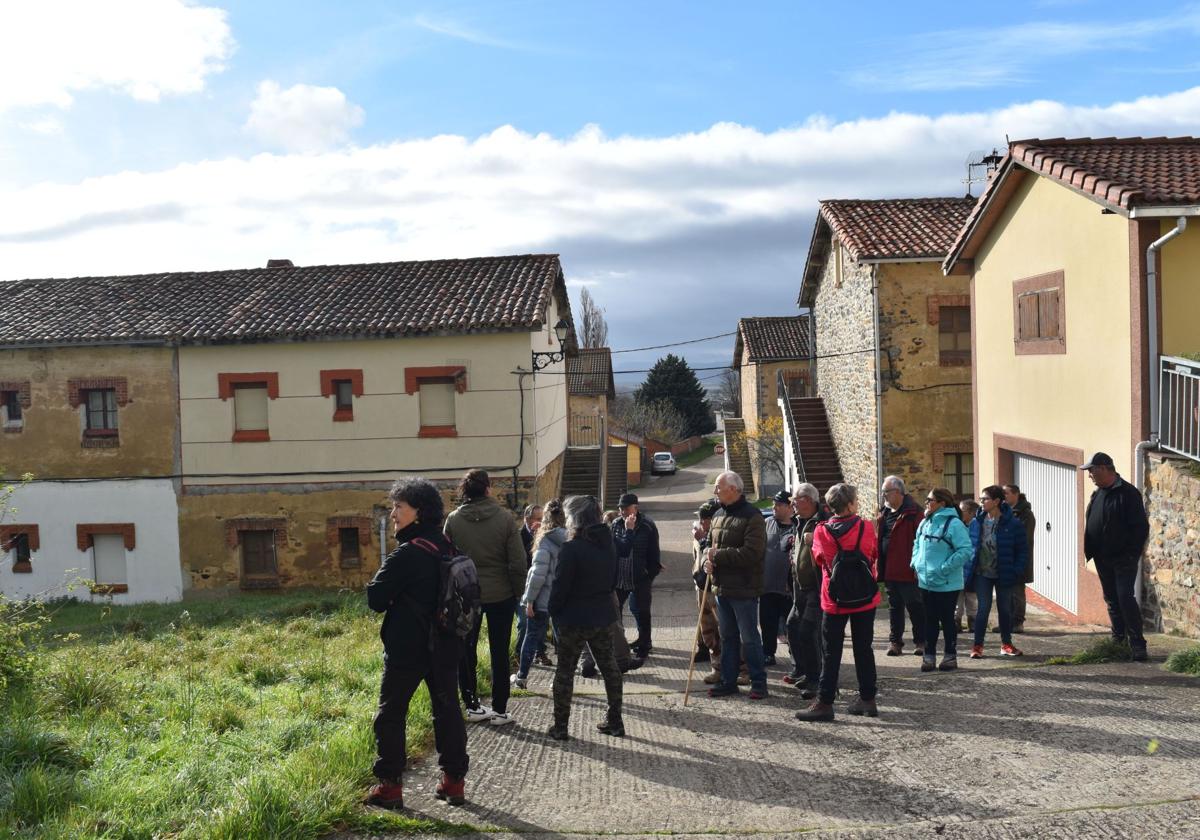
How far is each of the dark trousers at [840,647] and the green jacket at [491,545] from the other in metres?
A: 2.28

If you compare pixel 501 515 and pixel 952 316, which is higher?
pixel 952 316

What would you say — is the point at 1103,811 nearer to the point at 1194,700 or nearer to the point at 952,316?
the point at 1194,700

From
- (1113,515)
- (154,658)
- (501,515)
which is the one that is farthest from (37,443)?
(1113,515)

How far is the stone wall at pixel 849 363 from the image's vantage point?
21.9 metres

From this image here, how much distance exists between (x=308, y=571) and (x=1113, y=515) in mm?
17537

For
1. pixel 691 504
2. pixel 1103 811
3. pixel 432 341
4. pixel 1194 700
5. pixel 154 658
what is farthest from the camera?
pixel 691 504

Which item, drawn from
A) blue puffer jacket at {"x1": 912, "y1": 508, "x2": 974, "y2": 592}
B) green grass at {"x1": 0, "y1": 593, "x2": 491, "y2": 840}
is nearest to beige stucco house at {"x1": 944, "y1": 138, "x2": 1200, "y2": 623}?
blue puffer jacket at {"x1": 912, "y1": 508, "x2": 974, "y2": 592}

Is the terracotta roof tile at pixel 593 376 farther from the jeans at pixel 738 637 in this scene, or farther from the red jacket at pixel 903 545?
the jeans at pixel 738 637

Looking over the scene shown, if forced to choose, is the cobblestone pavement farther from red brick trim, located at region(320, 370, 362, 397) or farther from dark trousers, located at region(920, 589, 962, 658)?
red brick trim, located at region(320, 370, 362, 397)

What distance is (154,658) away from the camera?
39.0 feet

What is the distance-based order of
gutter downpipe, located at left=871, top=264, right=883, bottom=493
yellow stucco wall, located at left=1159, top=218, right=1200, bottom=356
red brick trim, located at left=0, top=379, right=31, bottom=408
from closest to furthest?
yellow stucco wall, located at left=1159, top=218, right=1200, bottom=356
gutter downpipe, located at left=871, top=264, right=883, bottom=493
red brick trim, located at left=0, top=379, right=31, bottom=408

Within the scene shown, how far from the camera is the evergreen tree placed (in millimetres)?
68375

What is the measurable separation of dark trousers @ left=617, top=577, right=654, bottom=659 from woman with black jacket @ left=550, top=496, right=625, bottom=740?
3107 mm

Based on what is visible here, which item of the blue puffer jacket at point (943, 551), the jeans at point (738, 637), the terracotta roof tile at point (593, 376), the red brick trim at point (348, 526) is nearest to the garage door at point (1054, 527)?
the blue puffer jacket at point (943, 551)
